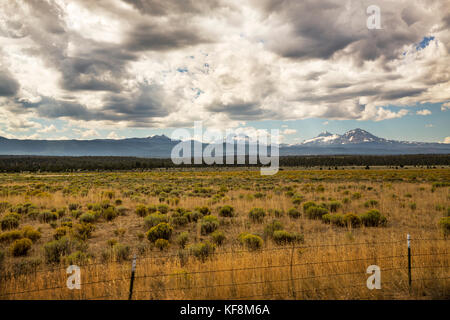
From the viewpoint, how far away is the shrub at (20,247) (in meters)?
8.58

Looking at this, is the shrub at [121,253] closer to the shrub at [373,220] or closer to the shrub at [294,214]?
the shrub at [294,214]

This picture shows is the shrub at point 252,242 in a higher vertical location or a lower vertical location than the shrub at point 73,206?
higher

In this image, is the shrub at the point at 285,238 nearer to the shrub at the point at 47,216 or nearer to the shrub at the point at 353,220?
the shrub at the point at 353,220

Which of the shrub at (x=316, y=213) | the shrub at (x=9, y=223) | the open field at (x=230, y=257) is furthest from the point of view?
the shrub at (x=316, y=213)

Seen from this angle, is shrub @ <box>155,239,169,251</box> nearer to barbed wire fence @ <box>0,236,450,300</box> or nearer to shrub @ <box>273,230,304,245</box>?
barbed wire fence @ <box>0,236,450,300</box>

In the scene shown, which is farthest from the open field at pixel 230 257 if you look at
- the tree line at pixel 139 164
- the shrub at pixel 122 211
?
the tree line at pixel 139 164

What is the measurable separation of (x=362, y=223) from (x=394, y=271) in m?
6.68

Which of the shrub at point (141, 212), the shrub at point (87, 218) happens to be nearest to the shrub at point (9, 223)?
A: the shrub at point (87, 218)

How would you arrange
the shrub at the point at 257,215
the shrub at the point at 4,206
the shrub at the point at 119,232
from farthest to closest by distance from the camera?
1. the shrub at the point at 4,206
2. the shrub at the point at 257,215
3. the shrub at the point at 119,232

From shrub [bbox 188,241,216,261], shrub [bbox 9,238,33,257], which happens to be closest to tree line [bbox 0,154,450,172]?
shrub [bbox 188,241,216,261]

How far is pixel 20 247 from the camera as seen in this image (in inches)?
341

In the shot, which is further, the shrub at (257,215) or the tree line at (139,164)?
the tree line at (139,164)
